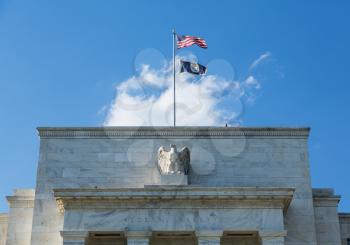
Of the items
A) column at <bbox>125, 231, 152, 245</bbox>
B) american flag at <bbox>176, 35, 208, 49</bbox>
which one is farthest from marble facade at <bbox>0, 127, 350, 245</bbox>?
american flag at <bbox>176, 35, 208, 49</bbox>

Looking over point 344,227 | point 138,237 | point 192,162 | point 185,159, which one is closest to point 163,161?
point 185,159

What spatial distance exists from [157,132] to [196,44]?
7.45m

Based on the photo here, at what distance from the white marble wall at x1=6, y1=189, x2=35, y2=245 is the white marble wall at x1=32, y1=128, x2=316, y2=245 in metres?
1.34

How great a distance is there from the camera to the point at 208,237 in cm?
4003

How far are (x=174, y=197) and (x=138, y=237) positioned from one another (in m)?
2.98

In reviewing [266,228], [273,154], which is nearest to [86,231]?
[266,228]

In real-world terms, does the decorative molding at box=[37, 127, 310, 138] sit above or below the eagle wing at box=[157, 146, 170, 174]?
above

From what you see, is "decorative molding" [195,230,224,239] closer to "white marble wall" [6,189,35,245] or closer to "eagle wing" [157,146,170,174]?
"eagle wing" [157,146,170,174]

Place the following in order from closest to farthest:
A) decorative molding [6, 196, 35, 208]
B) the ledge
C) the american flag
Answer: the ledge < decorative molding [6, 196, 35, 208] < the american flag

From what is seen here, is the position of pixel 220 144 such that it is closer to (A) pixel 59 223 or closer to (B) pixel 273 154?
(B) pixel 273 154

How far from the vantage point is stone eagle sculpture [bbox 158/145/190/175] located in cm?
4366

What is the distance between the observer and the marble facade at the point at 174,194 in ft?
133

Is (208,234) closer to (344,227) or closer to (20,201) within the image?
(344,227)

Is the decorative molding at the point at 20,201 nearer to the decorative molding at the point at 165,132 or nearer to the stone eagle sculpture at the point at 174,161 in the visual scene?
the decorative molding at the point at 165,132
